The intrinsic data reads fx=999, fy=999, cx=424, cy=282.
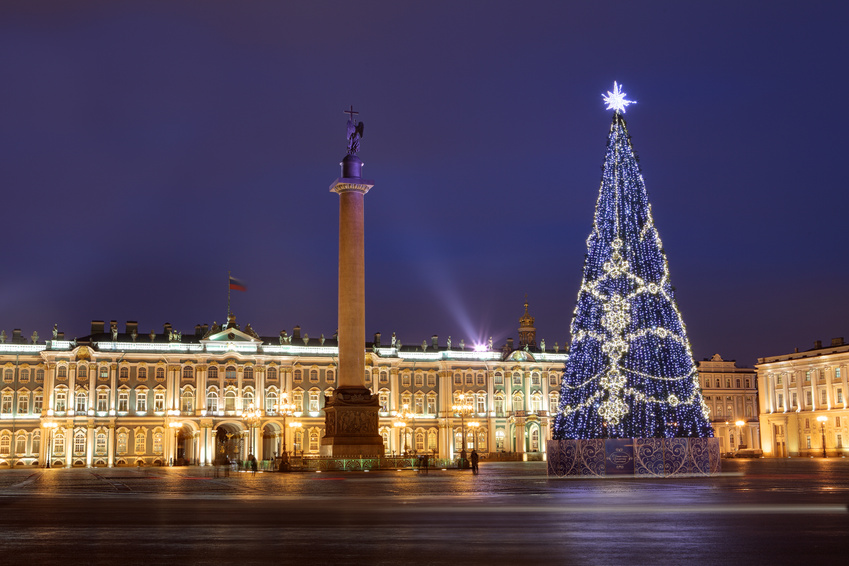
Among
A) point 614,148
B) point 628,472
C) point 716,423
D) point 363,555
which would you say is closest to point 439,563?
point 363,555

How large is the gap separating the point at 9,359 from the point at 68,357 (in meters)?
5.70

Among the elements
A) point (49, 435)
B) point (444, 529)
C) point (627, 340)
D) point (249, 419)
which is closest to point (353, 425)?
point (627, 340)

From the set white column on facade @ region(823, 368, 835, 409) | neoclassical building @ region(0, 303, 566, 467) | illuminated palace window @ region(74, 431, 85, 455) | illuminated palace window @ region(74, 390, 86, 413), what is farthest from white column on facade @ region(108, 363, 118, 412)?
white column on facade @ region(823, 368, 835, 409)

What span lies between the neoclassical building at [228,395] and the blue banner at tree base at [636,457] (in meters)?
54.9

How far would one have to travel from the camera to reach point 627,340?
3575 cm

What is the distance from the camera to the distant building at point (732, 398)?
12381cm

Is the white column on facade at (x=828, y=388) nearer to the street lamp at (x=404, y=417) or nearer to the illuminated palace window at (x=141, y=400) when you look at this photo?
the street lamp at (x=404, y=417)

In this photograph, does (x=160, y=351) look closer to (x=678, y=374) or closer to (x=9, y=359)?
(x=9, y=359)

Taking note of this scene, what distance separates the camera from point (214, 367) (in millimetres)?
103000

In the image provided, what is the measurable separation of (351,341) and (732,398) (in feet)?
261

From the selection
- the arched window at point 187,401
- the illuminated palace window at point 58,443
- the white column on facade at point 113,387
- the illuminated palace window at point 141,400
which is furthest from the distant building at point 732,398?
the illuminated palace window at point 58,443

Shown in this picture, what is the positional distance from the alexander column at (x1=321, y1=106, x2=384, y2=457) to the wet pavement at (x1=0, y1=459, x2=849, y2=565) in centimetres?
3300

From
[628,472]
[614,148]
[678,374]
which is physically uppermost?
[614,148]

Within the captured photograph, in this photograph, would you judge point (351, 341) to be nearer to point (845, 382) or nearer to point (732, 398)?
point (845, 382)
